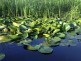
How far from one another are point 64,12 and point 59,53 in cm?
269

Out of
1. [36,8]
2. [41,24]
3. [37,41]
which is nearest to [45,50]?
[37,41]

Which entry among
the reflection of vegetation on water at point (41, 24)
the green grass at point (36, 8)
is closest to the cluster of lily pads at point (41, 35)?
the reflection of vegetation on water at point (41, 24)

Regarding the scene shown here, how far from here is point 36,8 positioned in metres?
5.12

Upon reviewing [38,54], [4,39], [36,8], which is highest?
[36,8]

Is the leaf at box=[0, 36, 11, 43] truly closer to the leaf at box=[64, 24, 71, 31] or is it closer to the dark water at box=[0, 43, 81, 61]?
the dark water at box=[0, 43, 81, 61]

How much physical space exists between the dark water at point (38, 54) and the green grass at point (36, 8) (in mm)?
2162

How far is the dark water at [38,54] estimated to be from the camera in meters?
2.70

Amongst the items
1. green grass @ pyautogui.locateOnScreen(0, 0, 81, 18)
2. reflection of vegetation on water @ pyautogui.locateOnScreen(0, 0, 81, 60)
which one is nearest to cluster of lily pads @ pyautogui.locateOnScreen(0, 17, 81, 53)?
reflection of vegetation on water @ pyautogui.locateOnScreen(0, 0, 81, 60)

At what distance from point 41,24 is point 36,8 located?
964mm

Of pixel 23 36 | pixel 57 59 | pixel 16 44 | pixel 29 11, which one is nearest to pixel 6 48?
pixel 16 44

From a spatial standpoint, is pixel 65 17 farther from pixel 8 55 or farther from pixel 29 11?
pixel 8 55

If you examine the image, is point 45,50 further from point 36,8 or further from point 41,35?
point 36,8

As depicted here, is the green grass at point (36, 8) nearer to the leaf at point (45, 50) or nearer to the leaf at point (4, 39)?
the leaf at point (4, 39)

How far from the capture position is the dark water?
2695mm
